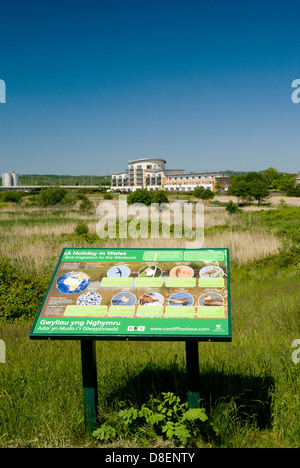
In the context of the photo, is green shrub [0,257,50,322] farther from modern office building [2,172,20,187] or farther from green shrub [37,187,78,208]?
modern office building [2,172,20,187]

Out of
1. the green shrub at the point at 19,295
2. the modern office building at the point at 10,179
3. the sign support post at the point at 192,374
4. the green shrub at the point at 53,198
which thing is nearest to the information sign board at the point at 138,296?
the sign support post at the point at 192,374

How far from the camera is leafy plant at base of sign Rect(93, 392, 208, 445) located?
3.25m

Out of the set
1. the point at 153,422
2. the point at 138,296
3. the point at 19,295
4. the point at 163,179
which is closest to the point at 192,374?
the point at 153,422

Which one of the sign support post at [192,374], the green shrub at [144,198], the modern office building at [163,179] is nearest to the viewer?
the sign support post at [192,374]

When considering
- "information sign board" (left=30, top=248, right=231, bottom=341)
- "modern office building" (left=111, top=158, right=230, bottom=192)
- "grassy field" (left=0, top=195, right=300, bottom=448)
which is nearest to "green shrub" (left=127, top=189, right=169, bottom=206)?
"grassy field" (left=0, top=195, right=300, bottom=448)

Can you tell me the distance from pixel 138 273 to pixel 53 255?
882cm

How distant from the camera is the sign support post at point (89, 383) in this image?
11.7 ft

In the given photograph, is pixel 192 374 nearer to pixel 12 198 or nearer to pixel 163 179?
pixel 12 198

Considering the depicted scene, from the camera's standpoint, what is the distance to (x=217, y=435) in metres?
3.36

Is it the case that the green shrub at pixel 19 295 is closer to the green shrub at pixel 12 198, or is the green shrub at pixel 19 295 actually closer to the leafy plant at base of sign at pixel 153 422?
the leafy plant at base of sign at pixel 153 422

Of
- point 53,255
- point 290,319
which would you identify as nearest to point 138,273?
point 290,319

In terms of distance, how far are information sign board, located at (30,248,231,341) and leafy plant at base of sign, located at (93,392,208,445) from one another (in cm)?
65

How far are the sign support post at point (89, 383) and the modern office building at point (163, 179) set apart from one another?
4622 inches
